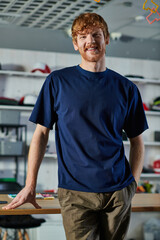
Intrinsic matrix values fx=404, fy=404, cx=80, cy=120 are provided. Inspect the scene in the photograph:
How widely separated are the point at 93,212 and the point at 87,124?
0.26 m

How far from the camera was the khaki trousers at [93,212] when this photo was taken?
3.85 feet

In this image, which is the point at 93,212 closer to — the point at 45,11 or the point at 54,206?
the point at 54,206

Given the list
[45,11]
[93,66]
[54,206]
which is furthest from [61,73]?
[45,11]

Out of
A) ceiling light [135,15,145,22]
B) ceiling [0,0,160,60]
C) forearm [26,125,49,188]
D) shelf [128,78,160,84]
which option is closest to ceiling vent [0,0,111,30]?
ceiling [0,0,160,60]

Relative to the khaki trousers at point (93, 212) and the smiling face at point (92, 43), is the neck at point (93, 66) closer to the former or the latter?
the smiling face at point (92, 43)

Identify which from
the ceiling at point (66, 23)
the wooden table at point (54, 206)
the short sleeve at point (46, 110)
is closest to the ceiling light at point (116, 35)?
the ceiling at point (66, 23)

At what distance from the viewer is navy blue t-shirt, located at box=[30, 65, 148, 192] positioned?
1.17 meters

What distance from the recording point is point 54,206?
64.9 inches

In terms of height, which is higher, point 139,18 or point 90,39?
point 90,39

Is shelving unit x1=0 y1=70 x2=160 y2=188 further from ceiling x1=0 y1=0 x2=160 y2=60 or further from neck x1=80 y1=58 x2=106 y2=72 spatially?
neck x1=80 y1=58 x2=106 y2=72

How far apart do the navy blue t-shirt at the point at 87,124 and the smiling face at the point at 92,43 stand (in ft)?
0.16

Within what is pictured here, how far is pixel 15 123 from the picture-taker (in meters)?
4.48

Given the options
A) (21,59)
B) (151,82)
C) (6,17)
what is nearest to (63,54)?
(21,59)

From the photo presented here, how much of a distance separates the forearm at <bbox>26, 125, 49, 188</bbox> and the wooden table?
327 millimetres
